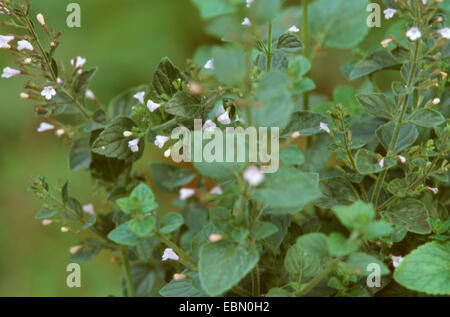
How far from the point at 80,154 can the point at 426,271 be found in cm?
52

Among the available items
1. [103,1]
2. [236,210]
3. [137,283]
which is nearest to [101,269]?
[137,283]

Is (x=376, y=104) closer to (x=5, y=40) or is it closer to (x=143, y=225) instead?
(x=143, y=225)

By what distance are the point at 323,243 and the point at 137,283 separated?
43cm

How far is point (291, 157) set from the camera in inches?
19.4

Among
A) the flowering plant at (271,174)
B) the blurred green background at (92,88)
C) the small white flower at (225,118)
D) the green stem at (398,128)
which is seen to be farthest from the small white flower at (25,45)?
the blurred green background at (92,88)

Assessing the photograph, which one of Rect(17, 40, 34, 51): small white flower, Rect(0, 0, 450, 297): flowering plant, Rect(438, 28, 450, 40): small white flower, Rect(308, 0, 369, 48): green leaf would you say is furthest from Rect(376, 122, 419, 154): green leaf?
Rect(17, 40, 34, 51): small white flower

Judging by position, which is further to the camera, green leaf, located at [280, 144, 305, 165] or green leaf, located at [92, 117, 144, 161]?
green leaf, located at [92, 117, 144, 161]

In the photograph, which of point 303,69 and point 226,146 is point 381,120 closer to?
point 303,69

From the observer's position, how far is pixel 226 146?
48 centimetres

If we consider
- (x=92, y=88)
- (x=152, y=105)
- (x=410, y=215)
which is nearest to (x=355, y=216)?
(x=410, y=215)

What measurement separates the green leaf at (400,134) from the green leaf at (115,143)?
32 centimetres

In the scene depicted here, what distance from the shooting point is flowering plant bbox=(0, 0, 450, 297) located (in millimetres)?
482

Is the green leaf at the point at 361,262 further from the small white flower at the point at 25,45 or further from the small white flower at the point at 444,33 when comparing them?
the small white flower at the point at 25,45

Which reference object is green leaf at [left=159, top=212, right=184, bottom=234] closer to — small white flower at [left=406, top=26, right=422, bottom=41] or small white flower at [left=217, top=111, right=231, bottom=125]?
small white flower at [left=217, top=111, right=231, bottom=125]
